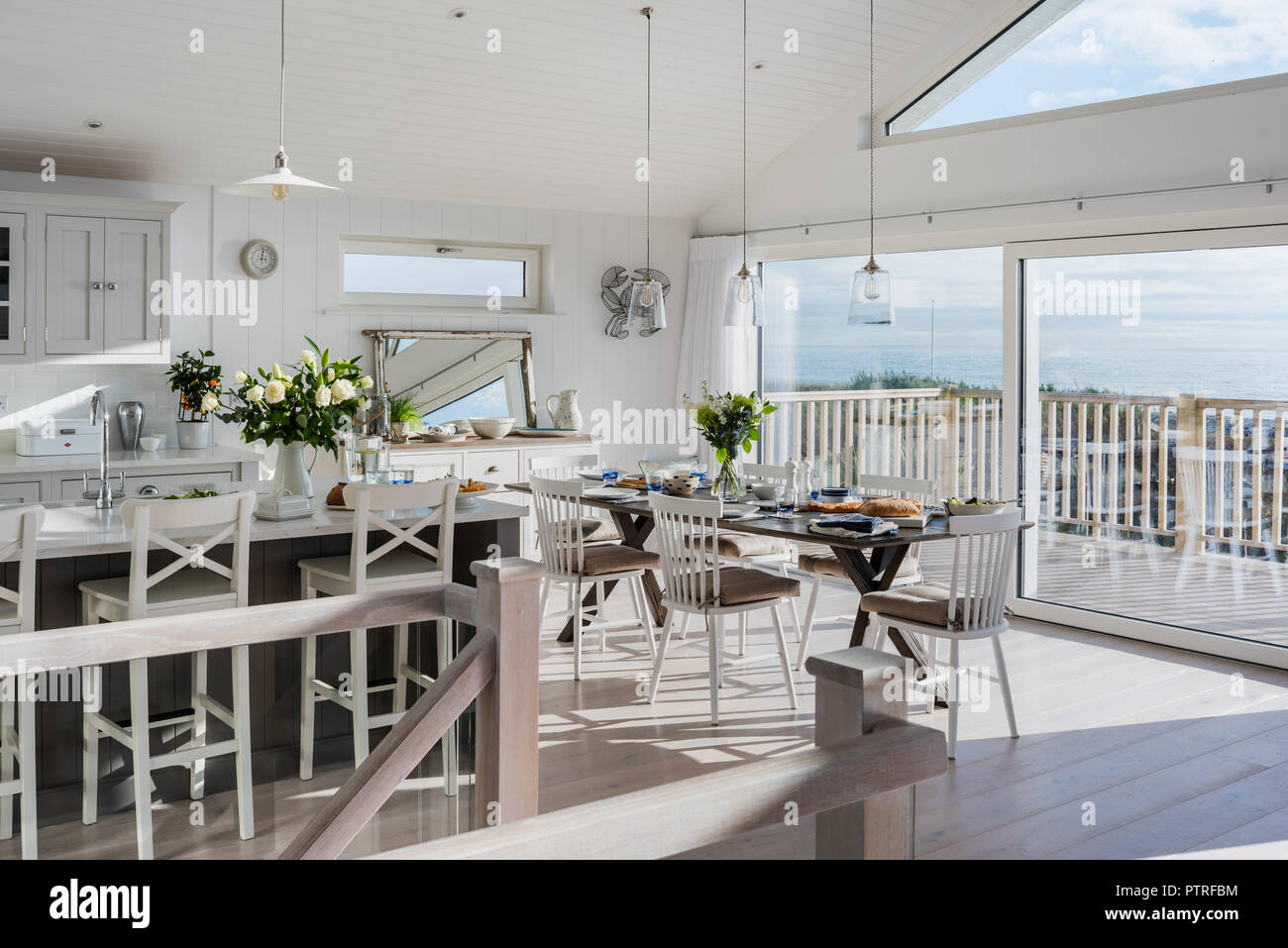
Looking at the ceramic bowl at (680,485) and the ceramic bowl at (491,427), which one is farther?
the ceramic bowl at (491,427)

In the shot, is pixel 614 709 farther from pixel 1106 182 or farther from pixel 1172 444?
pixel 1106 182

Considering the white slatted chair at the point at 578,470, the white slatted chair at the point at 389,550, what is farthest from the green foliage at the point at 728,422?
the white slatted chair at the point at 389,550

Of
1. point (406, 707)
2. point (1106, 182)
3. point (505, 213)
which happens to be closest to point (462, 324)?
point (505, 213)

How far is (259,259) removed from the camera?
6.02 m

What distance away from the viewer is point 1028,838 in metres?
3.12

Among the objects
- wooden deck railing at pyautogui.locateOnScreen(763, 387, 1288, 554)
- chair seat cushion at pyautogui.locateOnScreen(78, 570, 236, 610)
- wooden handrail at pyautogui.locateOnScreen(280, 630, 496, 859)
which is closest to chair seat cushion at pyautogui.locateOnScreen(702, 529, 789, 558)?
wooden deck railing at pyautogui.locateOnScreen(763, 387, 1288, 554)

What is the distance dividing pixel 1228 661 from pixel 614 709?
282 centimetres

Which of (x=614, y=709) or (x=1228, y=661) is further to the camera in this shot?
(x=1228, y=661)

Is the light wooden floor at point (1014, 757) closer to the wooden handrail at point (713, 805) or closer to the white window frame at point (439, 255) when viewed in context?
the wooden handrail at point (713, 805)

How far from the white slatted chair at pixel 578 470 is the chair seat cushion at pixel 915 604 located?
5.44 feet

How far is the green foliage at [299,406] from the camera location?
370 cm

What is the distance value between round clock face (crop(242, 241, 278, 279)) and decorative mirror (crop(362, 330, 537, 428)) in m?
0.67

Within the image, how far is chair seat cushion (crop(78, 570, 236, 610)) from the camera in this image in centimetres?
321
